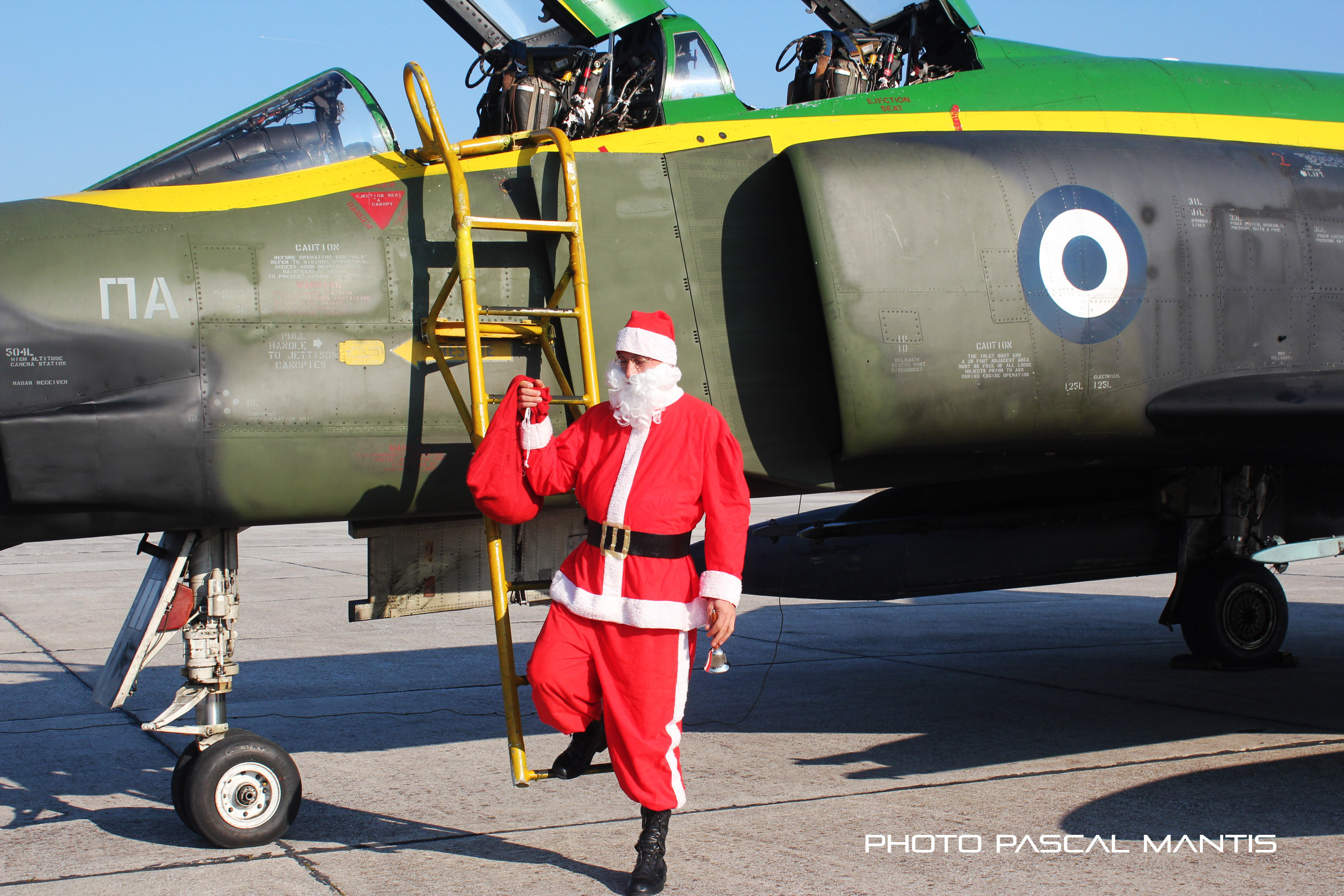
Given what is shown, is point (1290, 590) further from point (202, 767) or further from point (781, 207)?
point (202, 767)

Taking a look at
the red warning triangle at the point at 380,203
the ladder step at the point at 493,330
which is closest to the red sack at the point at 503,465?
the ladder step at the point at 493,330

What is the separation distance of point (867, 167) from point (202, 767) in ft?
11.2

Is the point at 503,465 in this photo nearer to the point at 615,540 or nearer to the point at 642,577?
the point at 615,540

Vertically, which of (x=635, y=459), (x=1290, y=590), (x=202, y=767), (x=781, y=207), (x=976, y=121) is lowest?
(x=1290, y=590)

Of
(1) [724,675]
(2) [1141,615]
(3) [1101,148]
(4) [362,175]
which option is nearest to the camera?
(4) [362,175]

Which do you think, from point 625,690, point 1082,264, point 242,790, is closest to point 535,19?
point 1082,264

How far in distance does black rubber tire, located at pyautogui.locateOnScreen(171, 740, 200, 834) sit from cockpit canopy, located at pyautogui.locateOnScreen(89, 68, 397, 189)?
2.10m

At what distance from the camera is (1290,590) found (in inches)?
479

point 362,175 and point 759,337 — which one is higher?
point 362,175

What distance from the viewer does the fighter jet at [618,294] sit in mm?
4051

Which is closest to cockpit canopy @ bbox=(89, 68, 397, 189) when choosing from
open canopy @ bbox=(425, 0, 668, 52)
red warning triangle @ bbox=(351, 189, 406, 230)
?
red warning triangle @ bbox=(351, 189, 406, 230)

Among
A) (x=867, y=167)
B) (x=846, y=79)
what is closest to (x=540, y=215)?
(x=867, y=167)

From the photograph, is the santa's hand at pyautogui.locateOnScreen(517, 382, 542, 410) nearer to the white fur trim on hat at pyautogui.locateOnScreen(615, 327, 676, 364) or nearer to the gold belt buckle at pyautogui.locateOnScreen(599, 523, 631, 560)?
the white fur trim on hat at pyautogui.locateOnScreen(615, 327, 676, 364)

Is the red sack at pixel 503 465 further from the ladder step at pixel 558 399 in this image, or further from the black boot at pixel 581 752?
the black boot at pixel 581 752
